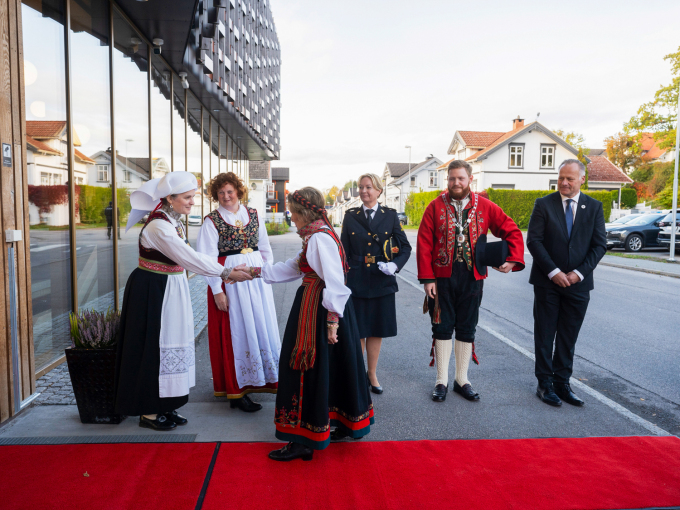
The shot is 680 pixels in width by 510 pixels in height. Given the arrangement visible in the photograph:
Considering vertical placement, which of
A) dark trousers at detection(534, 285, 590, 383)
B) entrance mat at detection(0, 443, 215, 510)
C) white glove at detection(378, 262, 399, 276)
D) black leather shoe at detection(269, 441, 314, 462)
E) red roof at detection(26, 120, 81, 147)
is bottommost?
entrance mat at detection(0, 443, 215, 510)

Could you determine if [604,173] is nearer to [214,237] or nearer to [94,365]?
[214,237]

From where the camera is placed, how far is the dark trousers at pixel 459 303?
14.9 feet

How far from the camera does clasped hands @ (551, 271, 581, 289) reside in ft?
14.5

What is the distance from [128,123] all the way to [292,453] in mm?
6577

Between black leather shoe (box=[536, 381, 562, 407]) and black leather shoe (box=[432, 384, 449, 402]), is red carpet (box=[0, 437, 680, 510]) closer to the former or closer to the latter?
black leather shoe (box=[536, 381, 562, 407])

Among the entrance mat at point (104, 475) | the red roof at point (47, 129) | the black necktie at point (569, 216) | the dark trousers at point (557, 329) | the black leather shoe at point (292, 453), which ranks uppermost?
the red roof at point (47, 129)

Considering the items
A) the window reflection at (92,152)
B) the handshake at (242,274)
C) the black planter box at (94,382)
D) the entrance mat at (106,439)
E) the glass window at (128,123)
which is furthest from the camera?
the glass window at (128,123)

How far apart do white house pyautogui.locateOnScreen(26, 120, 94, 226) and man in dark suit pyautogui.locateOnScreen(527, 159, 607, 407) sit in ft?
16.2

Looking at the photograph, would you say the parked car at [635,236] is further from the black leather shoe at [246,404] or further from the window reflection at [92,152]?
the black leather shoe at [246,404]

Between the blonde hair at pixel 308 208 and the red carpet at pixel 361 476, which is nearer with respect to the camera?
the red carpet at pixel 361 476

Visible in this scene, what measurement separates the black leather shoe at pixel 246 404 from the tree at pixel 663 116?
123 feet

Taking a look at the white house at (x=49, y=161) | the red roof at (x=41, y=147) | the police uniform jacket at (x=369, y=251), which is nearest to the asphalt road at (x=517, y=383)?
the police uniform jacket at (x=369, y=251)

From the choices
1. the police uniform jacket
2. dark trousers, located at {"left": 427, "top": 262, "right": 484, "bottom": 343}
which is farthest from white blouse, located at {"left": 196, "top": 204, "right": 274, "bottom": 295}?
dark trousers, located at {"left": 427, "top": 262, "right": 484, "bottom": 343}

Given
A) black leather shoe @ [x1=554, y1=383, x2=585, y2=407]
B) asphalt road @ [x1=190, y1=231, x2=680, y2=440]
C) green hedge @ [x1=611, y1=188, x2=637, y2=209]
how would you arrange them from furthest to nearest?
green hedge @ [x1=611, y1=188, x2=637, y2=209] < black leather shoe @ [x1=554, y1=383, x2=585, y2=407] < asphalt road @ [x1=190, y1=231, x2=680, y2=440]
